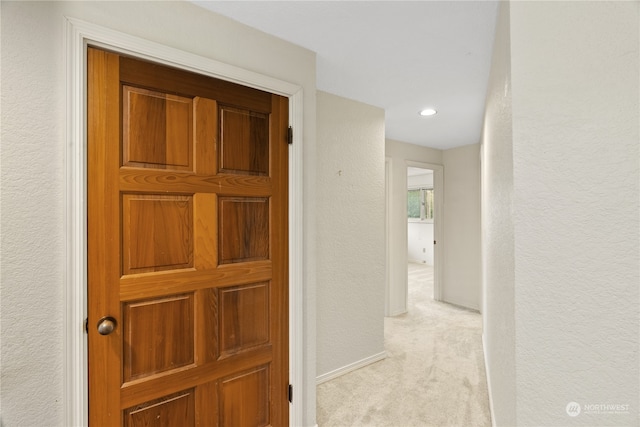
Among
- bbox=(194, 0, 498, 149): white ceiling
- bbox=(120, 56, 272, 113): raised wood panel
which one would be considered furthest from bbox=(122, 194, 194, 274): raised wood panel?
bbox=(194, 0, 498, 149): white ceiling

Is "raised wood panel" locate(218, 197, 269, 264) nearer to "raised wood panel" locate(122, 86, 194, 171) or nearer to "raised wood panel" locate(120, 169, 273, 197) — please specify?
"raised wood panel" locate(120, 169, 273, 197)

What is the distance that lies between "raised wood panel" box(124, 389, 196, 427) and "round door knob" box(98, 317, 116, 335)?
365 mm

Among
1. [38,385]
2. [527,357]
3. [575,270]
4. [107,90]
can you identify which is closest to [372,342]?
[527,357]

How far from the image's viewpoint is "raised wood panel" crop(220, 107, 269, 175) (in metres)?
1.50

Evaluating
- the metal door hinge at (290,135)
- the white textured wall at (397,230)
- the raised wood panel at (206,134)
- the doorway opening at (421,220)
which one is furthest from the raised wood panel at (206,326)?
the doorway opening at (421,220)

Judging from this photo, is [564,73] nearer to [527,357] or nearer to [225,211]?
[527,357]

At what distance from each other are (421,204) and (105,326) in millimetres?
7564

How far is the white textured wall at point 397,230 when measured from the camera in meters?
3.81

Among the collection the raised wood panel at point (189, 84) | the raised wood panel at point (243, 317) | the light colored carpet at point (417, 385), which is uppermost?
the raised wood panel at point (189, 84)

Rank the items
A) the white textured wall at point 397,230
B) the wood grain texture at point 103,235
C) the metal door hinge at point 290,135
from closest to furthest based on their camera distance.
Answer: the wood grain texture at point 103,235, the metal door hinge at point 290,135, the white textured wall at point 397,230

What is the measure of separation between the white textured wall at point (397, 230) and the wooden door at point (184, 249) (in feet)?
7.83

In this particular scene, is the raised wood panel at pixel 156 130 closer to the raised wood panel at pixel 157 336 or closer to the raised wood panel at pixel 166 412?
the raised wood panel at pixel 157 336

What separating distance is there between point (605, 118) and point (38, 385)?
2.12 m

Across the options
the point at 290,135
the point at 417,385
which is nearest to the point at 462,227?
the point at 417,385
